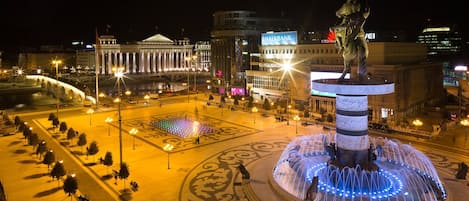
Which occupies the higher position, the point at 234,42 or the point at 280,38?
the point at 234,42

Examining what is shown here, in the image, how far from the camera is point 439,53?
16012cm

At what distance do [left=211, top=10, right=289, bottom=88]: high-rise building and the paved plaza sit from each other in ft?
138

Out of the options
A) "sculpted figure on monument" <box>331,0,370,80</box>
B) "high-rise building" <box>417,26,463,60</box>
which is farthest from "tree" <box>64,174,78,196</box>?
"high-rise building" <box>417,26,463,60</box>

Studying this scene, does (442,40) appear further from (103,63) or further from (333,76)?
(103,63)

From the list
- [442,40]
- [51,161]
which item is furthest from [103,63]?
[442,40]

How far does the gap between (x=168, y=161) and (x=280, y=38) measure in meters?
55.9

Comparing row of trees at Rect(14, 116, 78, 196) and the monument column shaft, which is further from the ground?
the monument column shaft

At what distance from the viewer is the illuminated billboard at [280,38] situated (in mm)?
83156

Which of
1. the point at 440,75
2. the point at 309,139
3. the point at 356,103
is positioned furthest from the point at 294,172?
the point at 440,75

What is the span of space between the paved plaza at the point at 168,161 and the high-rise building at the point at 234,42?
42116 mm

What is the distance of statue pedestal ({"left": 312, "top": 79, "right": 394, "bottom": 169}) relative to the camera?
97.8 ft

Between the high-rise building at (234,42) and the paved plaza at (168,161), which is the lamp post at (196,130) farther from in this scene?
the high-rise building at (234,42)

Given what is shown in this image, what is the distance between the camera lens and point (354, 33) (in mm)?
31281

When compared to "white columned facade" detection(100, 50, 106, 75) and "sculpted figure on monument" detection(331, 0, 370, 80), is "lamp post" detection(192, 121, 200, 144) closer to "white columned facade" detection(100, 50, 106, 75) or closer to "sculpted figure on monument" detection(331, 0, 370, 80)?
"sculpted figure on monument" detection(331, 0, 370, 80)
